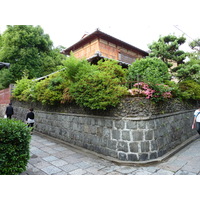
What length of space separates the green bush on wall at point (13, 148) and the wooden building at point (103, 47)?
30.0ft

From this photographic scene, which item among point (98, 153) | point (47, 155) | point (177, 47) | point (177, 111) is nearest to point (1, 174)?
point (47, 155)

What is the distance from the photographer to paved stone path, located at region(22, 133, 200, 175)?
4020mm

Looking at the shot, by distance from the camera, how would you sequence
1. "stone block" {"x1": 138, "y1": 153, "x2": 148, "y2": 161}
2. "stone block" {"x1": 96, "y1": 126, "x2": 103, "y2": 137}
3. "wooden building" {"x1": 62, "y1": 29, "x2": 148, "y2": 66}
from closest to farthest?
"stone block" {"x1": 138, "y1": 153, "x2": 148, "y2": 161}, "stone block" {"x1": 96, "y1": 126, "x2": 103, "y2": 137}, "wooden building" {"x1": 62, "y1": 29, "x2": 148, "y2": 66}

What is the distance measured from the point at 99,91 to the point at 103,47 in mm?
8528

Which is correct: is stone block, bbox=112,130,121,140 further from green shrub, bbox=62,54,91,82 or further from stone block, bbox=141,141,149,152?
green shrub, bbox=62,54,91,82

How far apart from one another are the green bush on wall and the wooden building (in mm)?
9130

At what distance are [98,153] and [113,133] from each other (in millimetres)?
1066

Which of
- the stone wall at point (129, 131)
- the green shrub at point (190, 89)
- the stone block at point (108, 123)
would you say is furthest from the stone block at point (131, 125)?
the green shrub at point (190, 89)

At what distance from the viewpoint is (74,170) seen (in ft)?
13.4

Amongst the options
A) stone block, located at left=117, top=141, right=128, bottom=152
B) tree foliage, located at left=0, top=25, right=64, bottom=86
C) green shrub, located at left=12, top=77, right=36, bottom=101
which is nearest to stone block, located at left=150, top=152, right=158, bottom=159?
stone block, located at left=117, top=141, right=128, bottom=152

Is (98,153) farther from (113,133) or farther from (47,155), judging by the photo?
(47,155)

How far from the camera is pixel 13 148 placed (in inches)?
127

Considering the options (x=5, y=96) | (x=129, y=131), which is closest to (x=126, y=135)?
(x=129, y=131)

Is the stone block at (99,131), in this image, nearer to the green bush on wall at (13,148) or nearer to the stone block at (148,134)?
the stone block at (148,134)
